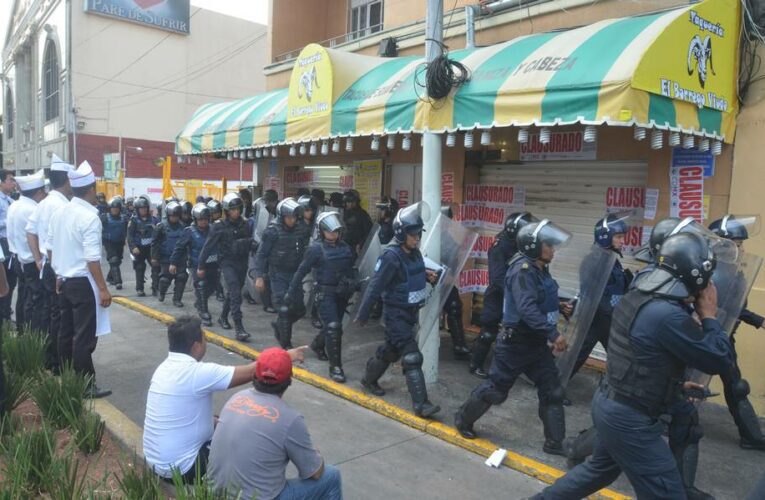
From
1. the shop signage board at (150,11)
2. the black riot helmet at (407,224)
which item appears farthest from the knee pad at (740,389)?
the shop signage board at (150,11)

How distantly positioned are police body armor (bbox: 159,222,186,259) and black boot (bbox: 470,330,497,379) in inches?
233

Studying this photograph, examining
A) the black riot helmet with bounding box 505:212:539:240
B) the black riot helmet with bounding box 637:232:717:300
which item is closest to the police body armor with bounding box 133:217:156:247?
the black riot helmet with bounding box 505:212:539:240

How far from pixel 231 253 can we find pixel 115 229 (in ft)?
15.0

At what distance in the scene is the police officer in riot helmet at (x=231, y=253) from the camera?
7809mm

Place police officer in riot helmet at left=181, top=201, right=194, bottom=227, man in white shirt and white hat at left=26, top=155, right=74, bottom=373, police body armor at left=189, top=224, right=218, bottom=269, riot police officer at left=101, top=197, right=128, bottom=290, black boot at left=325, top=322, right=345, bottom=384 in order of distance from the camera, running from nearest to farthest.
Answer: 1. man in white shirt and white hat at left=26, top=155, right=74, bottom=373
2. black boot at left=325, top=322, right=345, bottom=384
3. police body armor at left=189, top=224, right=218, bottom=269
4. police officer in riot helmet at left=181, top=201, right=194, bottom=227
5. riot police officer at left=101, top=197, right=128, bottom=290

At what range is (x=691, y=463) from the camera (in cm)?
370

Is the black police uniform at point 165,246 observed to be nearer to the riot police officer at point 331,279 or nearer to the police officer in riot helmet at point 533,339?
the riot police officer at point 331,279

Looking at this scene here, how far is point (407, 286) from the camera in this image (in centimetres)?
527

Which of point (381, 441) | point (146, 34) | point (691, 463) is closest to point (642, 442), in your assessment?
point (691, 463)

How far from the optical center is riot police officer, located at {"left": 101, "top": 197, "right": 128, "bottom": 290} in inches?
445

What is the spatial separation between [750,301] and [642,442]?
333 centimetres

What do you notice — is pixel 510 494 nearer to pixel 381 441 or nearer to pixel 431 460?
pixel 431 460

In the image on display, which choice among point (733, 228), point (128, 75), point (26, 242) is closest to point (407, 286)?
point (733, 228)

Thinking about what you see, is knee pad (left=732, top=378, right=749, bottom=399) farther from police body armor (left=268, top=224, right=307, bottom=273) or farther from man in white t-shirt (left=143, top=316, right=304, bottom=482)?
police body armor (left=268, top=224, right=307, bottom=273)
